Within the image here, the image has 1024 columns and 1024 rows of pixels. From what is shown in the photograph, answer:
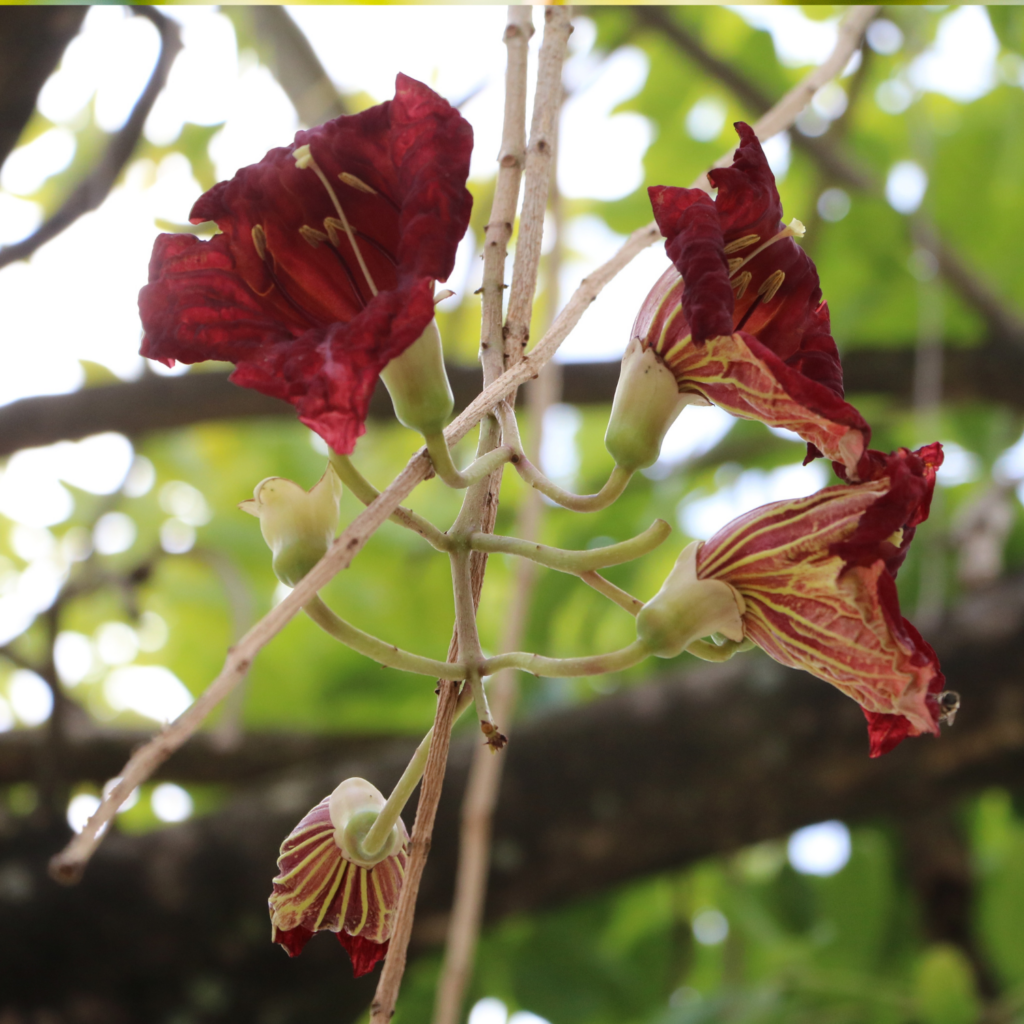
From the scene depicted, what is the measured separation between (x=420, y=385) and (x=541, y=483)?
2.7 inches

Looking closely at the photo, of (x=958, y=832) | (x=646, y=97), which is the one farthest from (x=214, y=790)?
(x=646, y=97)

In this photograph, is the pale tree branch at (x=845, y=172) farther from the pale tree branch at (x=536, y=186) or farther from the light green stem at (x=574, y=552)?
the light green stem at (x=574, y=552)

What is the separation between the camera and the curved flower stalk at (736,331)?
1.58ft

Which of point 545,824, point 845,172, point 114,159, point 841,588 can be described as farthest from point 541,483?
point 845,172

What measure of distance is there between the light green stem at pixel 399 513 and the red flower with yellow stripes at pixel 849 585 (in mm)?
136

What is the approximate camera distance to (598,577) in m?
0.52

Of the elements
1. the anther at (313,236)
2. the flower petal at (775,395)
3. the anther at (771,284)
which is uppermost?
the anther at (771,284)

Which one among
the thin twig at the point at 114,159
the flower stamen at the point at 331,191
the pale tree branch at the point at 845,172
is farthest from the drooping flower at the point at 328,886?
the pale tree branch at the point at 845,172

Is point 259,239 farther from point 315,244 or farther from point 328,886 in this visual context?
point 328,886

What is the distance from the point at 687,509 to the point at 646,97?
855 millimetres

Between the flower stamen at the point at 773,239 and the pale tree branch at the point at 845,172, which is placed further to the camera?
the pale tree branch at the point at 845,172

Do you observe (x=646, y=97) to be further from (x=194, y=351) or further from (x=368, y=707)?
(x=194, y=351)

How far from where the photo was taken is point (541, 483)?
499 millimetres

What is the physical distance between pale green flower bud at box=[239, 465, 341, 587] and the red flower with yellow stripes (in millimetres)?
176
